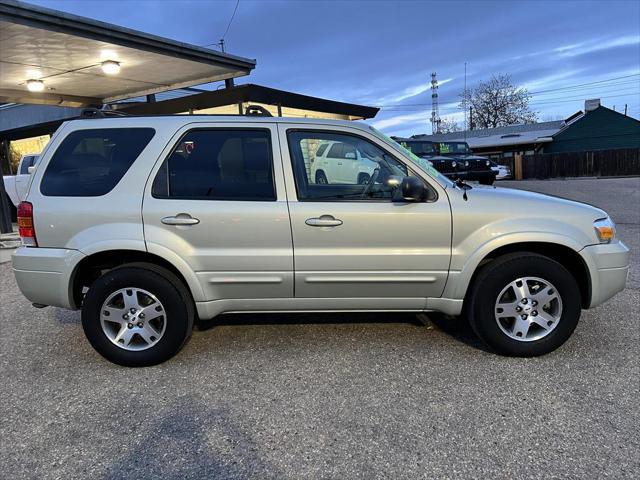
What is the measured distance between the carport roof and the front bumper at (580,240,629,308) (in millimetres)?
7680

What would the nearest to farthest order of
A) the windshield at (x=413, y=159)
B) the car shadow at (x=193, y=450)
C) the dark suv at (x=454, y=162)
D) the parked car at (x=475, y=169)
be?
the car shadow at (x=193, y=450) < the windshield at (x=413, y=159) < the dark suv at (x=454, y=162) < the parked car at (x=475, y=169)

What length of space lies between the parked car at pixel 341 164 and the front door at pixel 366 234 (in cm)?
6

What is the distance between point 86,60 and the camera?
346 inches

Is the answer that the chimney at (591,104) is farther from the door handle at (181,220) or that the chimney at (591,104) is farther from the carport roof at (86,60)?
the door handle at (181,220)

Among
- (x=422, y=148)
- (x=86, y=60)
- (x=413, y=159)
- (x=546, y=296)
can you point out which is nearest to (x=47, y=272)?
(x=413, y=159)

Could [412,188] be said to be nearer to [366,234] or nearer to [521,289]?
[366,234]

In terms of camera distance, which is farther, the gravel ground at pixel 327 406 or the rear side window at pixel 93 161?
the rear side window at pixel 93 161

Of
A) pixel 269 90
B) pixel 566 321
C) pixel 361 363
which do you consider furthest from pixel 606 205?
pixel 361 363

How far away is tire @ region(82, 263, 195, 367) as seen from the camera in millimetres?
3479

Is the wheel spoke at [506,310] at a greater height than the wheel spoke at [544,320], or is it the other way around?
the wheel spoke at [506,310]

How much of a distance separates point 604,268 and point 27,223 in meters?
4.46

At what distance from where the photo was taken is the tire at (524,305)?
3465 mm

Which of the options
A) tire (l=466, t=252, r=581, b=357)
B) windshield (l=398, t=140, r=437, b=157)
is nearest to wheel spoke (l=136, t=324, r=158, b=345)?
tire (l=466, t=252, r=581, b=357)

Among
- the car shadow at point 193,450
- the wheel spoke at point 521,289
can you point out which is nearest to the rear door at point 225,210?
the car shadow at point 193,450
